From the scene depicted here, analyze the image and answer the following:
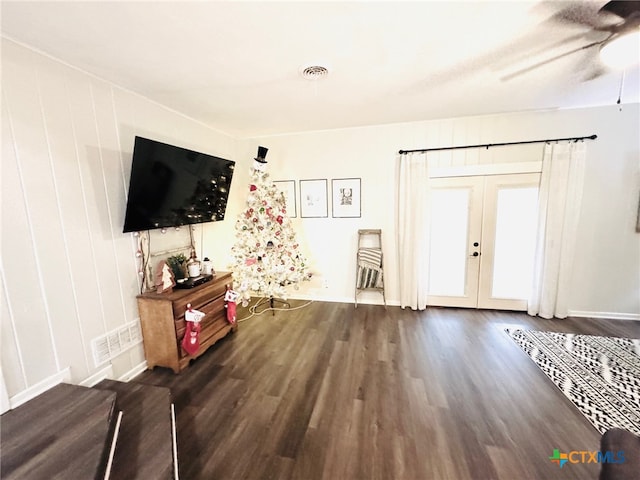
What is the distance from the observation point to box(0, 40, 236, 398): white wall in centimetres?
153

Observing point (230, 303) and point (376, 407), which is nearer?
point (376, 407)

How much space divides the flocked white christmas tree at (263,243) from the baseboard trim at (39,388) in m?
1.90

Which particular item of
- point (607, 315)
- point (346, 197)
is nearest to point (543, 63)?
point (346, 197)

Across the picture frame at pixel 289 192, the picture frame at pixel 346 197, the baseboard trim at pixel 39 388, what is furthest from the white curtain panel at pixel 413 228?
the baseboard trim at pixel 39 388

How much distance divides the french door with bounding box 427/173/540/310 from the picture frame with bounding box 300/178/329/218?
157cm

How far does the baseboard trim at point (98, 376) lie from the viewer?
6.30 feet

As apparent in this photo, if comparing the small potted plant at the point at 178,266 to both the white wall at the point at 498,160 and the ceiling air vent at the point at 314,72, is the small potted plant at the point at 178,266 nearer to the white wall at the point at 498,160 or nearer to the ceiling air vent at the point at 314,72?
the white wall at the point at 498,160

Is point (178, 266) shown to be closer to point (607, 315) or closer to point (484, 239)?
point (484, 239)

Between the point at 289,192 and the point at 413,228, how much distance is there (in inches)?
77.6

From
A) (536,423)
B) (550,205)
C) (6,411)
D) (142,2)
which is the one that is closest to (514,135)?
(550,205)

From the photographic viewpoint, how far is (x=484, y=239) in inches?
131

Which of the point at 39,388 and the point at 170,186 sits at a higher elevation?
the point at 170,186

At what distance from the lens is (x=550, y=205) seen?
305cm

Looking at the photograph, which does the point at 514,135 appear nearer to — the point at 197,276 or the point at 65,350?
the point at 197,276
